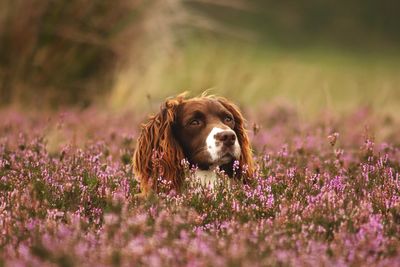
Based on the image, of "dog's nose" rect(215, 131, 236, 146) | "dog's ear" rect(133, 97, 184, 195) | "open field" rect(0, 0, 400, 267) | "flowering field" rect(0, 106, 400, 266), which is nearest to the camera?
"flowering field" rect(0, 106, 400, 266)

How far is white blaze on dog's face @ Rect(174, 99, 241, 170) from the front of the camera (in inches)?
219

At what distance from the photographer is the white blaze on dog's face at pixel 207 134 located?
5.56 m

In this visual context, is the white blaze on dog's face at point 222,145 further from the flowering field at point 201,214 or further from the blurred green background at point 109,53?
the blurred green background at point 109,53

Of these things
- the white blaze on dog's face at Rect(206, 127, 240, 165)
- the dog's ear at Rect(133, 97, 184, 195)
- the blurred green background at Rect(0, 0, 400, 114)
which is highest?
the white blaze on dog's face at Rect(206, 127, 240, 165)

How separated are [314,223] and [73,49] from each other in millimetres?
7699

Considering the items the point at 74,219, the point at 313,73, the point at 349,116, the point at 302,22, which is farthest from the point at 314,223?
the point at 302,22

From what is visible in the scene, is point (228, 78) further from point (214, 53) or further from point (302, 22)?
point (302, 22)

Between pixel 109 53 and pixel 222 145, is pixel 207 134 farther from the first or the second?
pixel 109 53

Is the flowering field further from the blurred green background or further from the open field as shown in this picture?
the blurred green background

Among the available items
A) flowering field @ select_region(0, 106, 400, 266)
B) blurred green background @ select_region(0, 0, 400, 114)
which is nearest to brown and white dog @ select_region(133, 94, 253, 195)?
flowering field @ select_region(0, 106, 400, 266)

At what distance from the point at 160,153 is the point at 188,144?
22cm

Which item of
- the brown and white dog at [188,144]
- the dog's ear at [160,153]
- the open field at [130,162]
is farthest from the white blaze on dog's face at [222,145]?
the dog's ear at [160,153]

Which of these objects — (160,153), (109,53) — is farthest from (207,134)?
(109,53)

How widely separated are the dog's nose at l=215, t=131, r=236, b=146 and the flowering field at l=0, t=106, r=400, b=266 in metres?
0.31
